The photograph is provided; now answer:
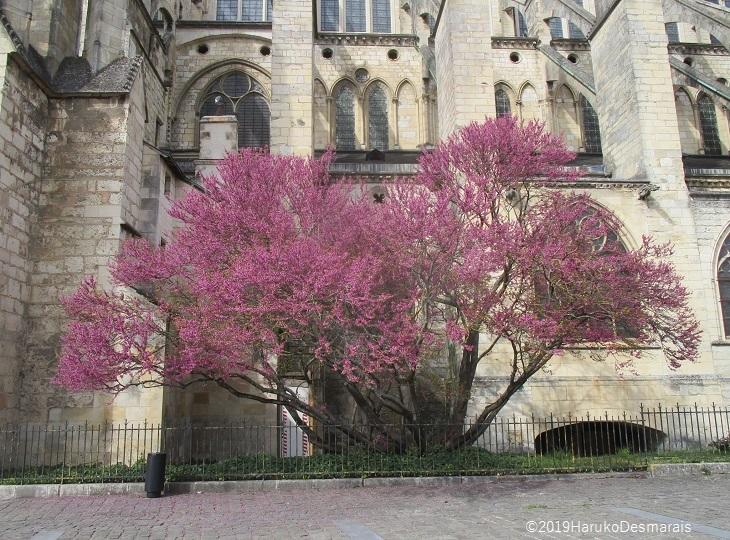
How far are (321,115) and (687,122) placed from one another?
1454 cm

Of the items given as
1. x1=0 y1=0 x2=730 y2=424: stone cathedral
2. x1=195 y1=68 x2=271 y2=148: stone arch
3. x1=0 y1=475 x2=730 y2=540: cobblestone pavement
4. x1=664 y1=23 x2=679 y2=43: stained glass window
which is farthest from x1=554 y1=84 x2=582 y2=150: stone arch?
x1=0 y1=475 x2=730 y2=540: cobblestone pavement

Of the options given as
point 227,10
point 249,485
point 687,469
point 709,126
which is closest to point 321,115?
point 227,10

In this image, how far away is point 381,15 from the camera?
28.0 m

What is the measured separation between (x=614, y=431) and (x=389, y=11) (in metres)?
20.9

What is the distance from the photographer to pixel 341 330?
1013 centimetres

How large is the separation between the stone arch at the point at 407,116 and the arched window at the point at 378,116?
1.74ft

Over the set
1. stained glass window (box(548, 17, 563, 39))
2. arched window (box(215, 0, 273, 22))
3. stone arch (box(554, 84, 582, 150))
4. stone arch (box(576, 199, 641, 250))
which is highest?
arched window (box(215, 0, 273, 22))

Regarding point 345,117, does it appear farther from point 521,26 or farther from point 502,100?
point 521,26

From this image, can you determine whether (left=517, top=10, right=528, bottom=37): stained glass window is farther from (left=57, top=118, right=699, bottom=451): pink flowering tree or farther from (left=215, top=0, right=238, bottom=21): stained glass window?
(left=57, top=118, right=699, bottom=451): pink flowering tree

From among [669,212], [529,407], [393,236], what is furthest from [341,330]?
[669,212]

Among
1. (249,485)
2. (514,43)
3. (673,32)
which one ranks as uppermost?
(673,32)

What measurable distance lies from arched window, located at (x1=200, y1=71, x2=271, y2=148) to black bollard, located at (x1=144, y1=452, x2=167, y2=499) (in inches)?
621

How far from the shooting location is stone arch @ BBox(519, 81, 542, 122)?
78.5 ft

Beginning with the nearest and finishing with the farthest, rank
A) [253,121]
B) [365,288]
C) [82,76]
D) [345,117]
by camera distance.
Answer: [365,288], [82,76], [253,121], [345,117]
